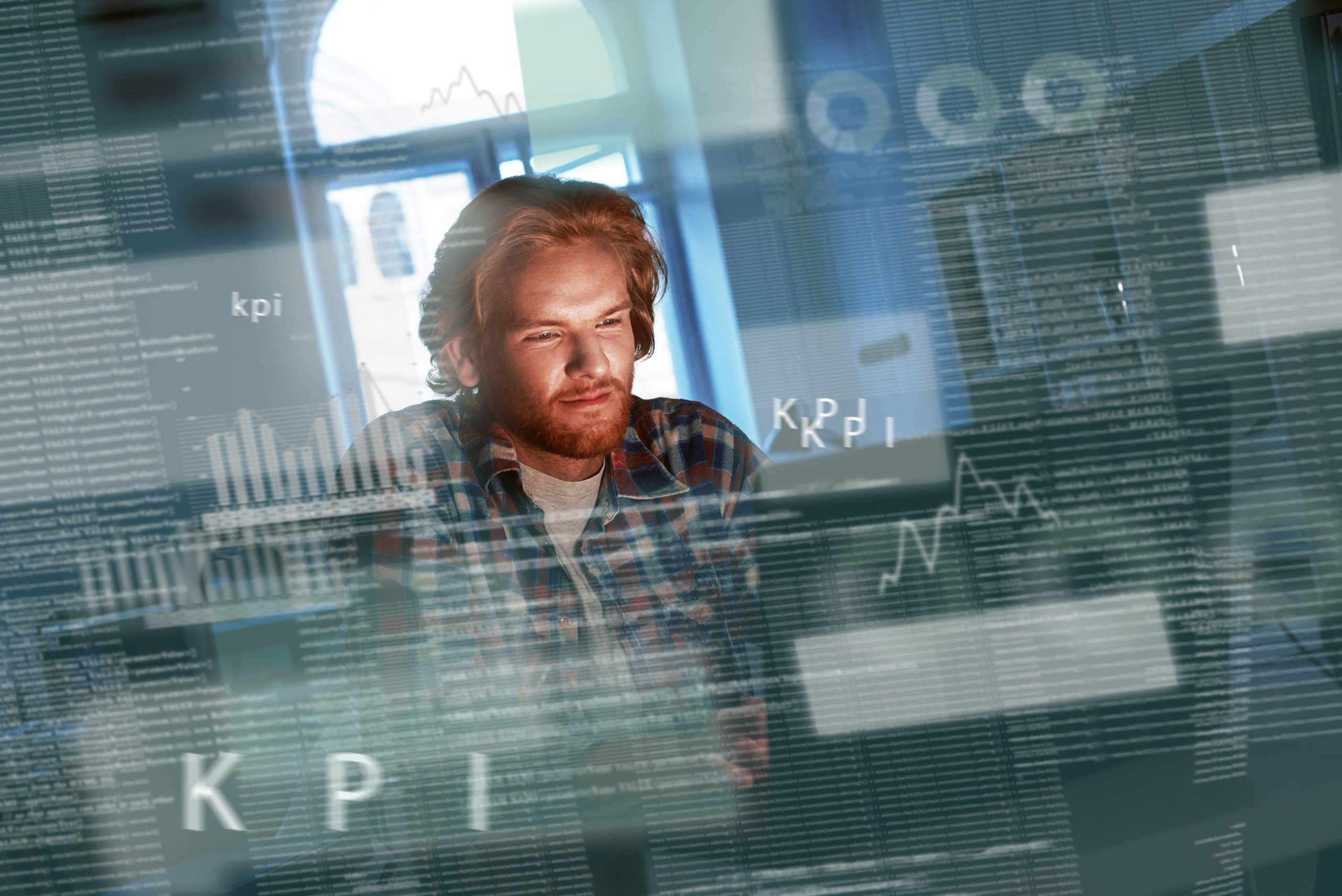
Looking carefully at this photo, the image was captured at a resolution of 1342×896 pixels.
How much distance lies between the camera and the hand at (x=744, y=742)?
0.70 meters

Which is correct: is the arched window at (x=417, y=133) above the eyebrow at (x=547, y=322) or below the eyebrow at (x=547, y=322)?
above

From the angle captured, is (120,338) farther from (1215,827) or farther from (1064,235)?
(1215,827)

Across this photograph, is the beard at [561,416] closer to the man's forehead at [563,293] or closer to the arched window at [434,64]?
the man's forehead at [563,293]

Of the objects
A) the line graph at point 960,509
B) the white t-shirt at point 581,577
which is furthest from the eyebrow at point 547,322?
the line graph at point 960,509

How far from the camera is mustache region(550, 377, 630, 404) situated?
70cm

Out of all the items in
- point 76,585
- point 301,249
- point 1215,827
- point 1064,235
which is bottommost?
point 1215,827

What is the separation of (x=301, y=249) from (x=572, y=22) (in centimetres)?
29

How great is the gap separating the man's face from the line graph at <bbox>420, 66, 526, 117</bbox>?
0.40 ft

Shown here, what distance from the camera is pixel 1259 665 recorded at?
73 centimetres

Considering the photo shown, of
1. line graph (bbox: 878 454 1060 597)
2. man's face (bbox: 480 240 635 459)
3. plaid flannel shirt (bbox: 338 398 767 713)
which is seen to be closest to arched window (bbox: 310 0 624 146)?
man's face (bbox: 480 240 635 459)

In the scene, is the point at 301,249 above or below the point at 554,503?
above

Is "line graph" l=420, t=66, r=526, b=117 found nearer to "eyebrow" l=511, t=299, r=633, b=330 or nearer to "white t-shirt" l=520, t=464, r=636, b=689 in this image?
"eyebrow" l=511, t=299, r=633, b=330

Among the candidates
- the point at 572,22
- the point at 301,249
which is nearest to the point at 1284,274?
the point at 572,22

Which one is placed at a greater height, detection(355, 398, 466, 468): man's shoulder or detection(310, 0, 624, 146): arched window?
detection(310, 0, 624, 146): arched window
